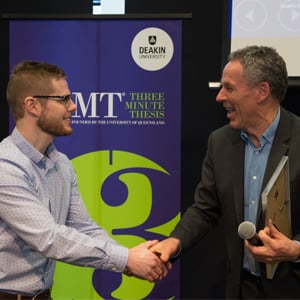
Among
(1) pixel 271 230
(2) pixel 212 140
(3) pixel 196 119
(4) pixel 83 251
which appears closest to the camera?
(1) pixel 271 230

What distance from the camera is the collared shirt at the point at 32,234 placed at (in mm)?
2078

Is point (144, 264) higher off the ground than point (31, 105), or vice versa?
point (31, 105)

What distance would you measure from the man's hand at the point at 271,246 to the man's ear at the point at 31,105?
1028mm

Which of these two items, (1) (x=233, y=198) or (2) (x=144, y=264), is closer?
(2) (x=144, y=264)

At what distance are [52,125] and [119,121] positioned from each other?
1.41 meters

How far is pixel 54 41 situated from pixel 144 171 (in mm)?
1090

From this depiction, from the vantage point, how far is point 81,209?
255cm

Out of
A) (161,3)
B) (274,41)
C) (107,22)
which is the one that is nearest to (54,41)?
(107,22)

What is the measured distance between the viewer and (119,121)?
12.1ft

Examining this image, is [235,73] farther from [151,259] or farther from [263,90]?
[151,259]

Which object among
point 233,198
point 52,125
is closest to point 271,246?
point 233,198

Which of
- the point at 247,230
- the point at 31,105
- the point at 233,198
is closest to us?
the point at 247,230

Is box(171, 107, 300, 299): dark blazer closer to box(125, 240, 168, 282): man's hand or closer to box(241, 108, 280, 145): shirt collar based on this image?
box(241, 108, 280, 145): shirt collar

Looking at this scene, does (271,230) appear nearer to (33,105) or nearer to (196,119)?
(33,105)
